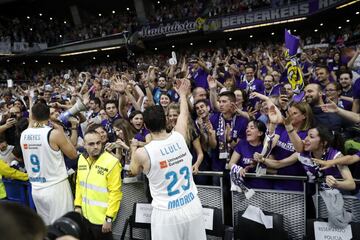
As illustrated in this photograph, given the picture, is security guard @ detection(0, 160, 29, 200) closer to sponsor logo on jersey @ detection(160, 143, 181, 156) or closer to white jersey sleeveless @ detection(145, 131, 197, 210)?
white jersey sleeveless @ detection(145, 131, 197, 210)

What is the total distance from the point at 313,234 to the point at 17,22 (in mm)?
33717

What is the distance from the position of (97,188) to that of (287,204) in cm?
190

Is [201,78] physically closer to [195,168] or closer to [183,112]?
[195,168]

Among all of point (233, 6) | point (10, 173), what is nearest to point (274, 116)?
point (10, 173)

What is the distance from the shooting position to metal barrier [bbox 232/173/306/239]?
3.32 metres

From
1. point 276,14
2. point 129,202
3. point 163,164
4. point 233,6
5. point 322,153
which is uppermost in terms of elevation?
point 233,6

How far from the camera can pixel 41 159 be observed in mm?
3605

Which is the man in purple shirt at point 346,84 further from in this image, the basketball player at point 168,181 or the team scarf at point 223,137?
the basketball player at point 168,181

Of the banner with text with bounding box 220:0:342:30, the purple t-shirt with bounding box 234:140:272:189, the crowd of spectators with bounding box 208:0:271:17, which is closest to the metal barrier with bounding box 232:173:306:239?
the purple t-shirt with bounding box 234:140:272:189

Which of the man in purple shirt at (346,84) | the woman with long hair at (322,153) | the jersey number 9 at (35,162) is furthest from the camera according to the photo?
the man in purple shirt at (346,84)

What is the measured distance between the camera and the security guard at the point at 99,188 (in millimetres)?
3375

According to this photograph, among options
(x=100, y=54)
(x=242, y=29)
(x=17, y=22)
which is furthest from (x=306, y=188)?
(x=17, y=22)

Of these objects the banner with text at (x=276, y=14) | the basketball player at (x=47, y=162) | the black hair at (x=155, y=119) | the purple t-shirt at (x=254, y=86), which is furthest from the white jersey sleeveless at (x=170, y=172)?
the banner with text at (x=276, y=14)

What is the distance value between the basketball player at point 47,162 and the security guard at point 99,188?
1.21 ft
